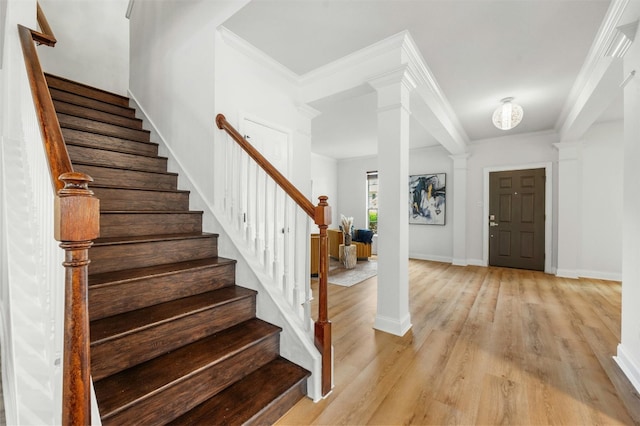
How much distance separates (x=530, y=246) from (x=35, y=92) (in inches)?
262

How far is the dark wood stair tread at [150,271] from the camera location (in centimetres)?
147

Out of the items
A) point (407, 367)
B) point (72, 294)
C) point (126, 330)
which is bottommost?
point (407, 367)

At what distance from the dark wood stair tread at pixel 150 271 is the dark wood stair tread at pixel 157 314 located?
180 mm

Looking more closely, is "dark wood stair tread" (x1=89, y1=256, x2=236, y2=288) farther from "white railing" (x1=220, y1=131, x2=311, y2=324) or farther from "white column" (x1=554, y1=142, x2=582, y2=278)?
"white column" (x1=554, y1=142, x2=582, y2=278)

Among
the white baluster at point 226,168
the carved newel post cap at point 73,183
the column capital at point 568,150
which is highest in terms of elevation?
the column capital at point 568,150

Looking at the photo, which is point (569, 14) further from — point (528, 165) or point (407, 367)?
point (528, 165)

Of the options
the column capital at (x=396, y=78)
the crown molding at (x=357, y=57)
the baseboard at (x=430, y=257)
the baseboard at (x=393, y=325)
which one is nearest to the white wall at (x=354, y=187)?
the baseboard at (x=430, y=257)

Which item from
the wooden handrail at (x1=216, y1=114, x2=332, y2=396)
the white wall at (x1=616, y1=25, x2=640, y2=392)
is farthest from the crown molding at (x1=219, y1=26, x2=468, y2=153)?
the wooden handrail at (x1=216, y1=114, x2=332, y2=396)

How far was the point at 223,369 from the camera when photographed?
57.1 inches

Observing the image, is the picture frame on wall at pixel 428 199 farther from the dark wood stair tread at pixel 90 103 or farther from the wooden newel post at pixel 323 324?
the dark wood stair tread at pixel 90 103

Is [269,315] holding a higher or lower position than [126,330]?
lower

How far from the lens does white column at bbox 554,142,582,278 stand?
15.4 feet


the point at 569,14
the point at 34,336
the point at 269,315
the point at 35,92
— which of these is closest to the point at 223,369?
the point at 269,315

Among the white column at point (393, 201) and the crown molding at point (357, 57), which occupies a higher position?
the crown molding at point (357, 57)
